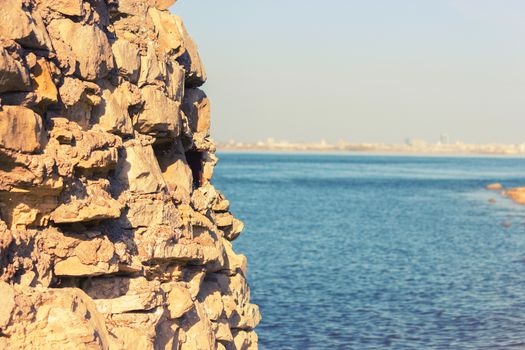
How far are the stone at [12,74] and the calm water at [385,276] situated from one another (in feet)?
A: 55.1

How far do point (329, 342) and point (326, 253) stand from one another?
2368 cm

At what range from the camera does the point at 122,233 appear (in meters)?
14.0

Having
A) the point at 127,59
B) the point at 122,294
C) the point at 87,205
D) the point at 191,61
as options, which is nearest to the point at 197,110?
the point at 191,61

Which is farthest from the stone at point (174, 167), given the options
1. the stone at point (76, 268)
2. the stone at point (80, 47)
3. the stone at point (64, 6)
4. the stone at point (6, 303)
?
the stone at point (6, 303)

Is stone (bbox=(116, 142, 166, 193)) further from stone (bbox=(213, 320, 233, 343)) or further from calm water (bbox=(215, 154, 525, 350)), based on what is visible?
calm water (bbox=(215, 154, 525, 350))

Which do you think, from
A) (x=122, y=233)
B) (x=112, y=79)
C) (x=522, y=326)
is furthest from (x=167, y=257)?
(x=522, y=326)

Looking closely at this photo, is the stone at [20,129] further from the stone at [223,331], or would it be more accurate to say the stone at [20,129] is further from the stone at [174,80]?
the stone at [223,331]

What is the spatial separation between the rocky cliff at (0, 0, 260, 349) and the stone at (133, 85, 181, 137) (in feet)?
0.09

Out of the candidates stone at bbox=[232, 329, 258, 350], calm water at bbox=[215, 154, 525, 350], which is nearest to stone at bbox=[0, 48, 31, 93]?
stone at bbox=[232, 329, 258, 350]

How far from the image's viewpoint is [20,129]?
37.8 ft

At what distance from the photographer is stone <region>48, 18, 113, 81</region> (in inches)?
520

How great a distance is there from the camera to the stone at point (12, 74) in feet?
36.6

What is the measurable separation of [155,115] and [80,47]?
90.4 inches

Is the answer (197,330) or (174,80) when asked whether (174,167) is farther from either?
(197,330)
